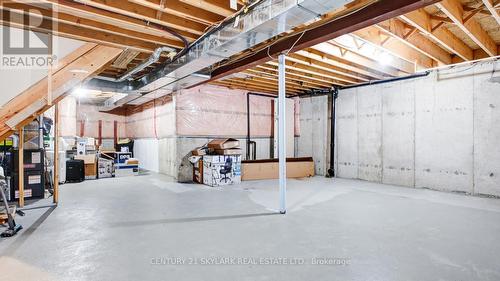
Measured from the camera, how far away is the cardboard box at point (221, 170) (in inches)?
239

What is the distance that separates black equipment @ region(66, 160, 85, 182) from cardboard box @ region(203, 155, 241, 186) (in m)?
3.26

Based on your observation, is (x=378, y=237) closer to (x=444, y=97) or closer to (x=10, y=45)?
(x=444, y=97)

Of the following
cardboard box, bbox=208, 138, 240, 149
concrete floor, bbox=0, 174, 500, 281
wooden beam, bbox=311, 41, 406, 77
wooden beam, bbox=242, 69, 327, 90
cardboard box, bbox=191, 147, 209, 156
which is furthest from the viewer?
cardboard box, bbox=191, 147, 209, 156

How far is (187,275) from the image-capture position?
2.07 m

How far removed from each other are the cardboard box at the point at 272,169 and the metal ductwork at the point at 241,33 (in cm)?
269

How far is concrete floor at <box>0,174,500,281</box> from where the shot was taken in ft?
7.00

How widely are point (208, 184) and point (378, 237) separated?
4117 millimetres

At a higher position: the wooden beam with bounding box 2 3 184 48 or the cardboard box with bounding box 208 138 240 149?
the wooden beam with bounding box 2 3 184 48

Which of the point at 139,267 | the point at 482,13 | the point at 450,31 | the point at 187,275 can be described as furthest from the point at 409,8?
the point at 139,267

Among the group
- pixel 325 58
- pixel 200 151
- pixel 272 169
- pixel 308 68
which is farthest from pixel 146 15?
pixel 272 169

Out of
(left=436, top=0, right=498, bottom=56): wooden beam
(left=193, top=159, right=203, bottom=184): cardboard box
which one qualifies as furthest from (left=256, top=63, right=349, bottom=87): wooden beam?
(left=436, top=0, right=498, bottom=56): wooden beam

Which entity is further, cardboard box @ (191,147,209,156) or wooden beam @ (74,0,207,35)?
cardboard box @ (191,147,209,156)

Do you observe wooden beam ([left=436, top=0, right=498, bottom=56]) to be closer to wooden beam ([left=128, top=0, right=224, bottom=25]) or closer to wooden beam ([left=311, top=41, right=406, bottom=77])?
wooden beam ([left=311, top=41, right=406, bottom=77])

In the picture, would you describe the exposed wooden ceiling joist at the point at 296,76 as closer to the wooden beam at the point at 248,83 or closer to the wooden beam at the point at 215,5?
the wooden beam at the point at 248,83
